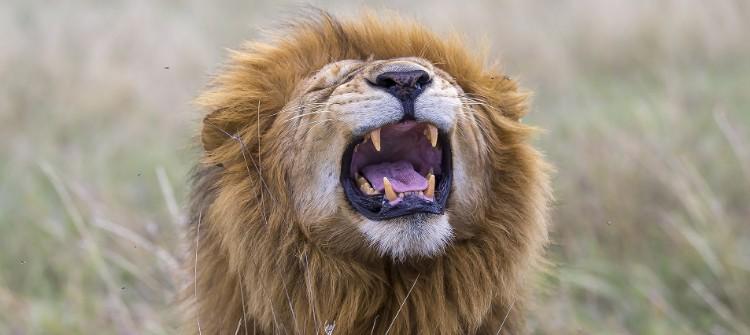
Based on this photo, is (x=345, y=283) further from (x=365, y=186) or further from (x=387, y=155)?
(x=387, y=155)

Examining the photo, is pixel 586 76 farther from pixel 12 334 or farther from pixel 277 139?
pixel 277 139

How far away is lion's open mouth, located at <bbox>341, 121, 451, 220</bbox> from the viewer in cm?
290

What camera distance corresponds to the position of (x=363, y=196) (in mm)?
2988

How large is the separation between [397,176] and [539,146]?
3.40 metres

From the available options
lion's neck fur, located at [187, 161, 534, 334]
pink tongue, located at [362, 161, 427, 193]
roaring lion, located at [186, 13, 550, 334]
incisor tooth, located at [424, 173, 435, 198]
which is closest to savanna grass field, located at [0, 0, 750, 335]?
roaring lion, located at [186, 13, 550, 334]

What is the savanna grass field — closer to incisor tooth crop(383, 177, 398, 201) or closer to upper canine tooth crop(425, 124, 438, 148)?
upper canine tooth crop(425, 124, 438, 148)

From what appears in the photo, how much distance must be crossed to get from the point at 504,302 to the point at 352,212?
529mm

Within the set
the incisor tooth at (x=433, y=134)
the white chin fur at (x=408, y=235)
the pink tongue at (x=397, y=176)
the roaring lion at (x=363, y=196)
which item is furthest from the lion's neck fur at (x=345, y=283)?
the incisor tooth at (x=433, y=134)

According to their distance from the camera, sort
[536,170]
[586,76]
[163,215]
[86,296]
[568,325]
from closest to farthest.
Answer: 1. [536,170]
2. [568,325]
3. [86,296]
4. [163,215]
5. [586,76]

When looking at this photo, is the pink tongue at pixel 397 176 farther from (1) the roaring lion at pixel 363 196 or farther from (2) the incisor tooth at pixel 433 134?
(2) the incisor tooth at pixel 433 134

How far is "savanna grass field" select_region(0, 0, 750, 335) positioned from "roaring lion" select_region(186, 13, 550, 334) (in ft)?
1.19

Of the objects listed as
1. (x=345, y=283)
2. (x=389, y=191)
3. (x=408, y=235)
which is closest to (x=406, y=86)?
(x=389, y=191)

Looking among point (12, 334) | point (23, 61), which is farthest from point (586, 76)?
point (12, 334)

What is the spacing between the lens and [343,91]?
9.73ft
